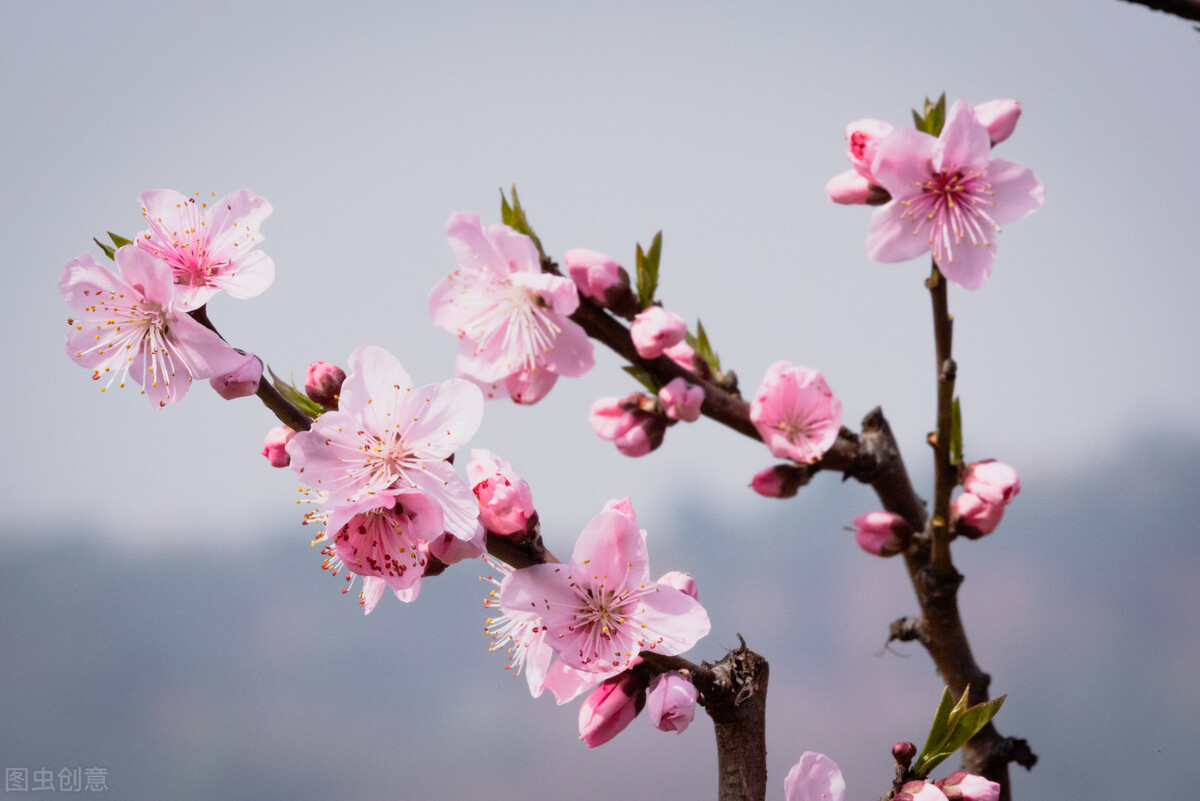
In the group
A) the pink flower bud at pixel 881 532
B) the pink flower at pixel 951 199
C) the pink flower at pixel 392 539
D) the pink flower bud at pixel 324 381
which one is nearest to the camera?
the pink flower at pixel 392 539

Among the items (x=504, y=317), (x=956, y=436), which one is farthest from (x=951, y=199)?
(x=504, y=317)

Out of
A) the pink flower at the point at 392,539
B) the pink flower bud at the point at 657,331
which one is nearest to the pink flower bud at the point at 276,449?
the pink flower at the point at 392,539

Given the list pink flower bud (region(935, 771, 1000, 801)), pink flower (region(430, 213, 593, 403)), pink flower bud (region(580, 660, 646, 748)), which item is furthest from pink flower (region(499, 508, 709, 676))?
A: pink flower bud (region(935, 771, 1000, 801))

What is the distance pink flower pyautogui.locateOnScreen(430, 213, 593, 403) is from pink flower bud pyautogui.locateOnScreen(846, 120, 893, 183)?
0.41m

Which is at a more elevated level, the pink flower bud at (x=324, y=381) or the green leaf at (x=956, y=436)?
the pink flower bud at (x=324, y=381)

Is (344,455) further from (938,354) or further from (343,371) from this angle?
(938,354)

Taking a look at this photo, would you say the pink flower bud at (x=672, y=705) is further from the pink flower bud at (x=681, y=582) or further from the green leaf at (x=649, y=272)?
the green leaf at (x=649, y=272)

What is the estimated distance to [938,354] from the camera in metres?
1.27

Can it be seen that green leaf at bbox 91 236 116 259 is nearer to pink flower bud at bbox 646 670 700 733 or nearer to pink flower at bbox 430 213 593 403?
pink flower at bbox 430 213 593 403

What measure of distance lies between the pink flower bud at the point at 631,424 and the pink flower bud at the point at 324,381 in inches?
13.8

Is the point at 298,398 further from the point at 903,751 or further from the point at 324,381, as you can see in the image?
the point at 903,751

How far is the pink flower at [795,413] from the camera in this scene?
4.22 ft

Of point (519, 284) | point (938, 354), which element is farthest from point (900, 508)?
point (519, 284)

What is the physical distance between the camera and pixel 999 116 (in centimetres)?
124
